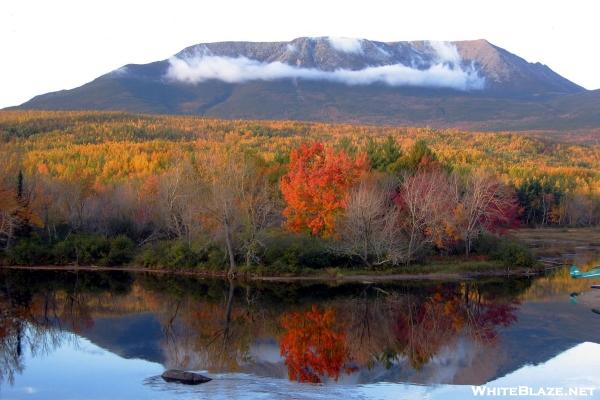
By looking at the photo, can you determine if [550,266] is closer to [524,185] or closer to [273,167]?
[273,167]

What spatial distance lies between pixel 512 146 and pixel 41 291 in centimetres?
13735

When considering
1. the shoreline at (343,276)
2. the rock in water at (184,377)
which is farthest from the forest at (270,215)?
the rock in water at (184,377)

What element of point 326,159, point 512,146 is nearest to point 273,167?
point 326,159

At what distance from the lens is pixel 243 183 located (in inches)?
2089

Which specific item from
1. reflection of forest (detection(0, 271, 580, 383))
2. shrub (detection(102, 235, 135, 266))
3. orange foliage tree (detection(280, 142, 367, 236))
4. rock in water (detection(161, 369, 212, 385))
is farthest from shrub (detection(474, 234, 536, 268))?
rock in water (detection(161, 369, 212, 385))

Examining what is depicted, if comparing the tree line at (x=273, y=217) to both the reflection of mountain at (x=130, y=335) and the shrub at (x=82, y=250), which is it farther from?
the reflection of mountain at (x=130, y=335)

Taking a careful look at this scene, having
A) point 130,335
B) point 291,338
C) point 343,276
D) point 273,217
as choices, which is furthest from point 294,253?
point 130,335

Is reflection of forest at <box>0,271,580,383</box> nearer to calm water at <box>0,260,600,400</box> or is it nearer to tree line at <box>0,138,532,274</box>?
calm water at <box>0,260,600,400</box>

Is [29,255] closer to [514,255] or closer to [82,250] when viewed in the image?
[82,250]

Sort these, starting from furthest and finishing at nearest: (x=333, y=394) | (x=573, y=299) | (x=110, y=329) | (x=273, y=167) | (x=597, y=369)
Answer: (x=273, y=167), (x=573, y=299), (x=110, y=329), (x=597, y=369), (x=333, y=394)

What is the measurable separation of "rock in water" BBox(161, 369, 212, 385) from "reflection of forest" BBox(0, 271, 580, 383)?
2052mm

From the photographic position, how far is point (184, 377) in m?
24.6

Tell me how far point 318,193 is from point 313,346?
85.0ft

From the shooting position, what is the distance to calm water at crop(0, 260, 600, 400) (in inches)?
983
